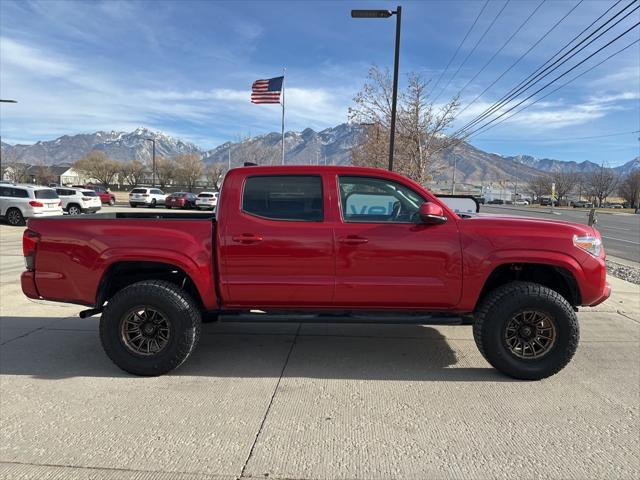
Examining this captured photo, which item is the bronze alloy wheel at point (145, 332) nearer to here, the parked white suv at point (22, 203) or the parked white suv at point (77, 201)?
the parked white suv at point (22, 203)

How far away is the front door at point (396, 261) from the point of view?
3.86 meters

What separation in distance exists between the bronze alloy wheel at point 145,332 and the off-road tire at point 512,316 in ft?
9.31

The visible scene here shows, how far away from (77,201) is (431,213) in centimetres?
2453

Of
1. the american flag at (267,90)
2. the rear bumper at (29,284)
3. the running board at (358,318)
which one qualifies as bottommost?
the running board at (358,318)

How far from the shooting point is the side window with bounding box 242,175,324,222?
4020 mm

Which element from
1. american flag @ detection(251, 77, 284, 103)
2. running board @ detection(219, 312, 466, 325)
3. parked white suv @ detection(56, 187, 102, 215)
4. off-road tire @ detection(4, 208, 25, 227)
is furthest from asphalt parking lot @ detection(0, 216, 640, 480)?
american flag @ detection(251, 77, 284, 103)

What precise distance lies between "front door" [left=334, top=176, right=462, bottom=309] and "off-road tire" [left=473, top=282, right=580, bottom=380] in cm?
34

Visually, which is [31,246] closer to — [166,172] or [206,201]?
[206,201]

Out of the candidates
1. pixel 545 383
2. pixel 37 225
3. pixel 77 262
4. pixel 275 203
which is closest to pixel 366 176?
pixel 275 203

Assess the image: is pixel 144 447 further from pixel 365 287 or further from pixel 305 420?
pixel 365 287

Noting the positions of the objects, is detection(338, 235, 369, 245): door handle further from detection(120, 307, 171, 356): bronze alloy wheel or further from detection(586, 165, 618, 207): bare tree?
detection(586, 165, 618, 207): bare tree

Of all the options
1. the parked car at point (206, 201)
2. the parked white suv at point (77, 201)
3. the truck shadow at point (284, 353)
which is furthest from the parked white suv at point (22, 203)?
the parked car at point (206, 201)

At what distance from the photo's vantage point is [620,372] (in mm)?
4191

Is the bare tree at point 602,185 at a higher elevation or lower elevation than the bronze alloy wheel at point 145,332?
higher
